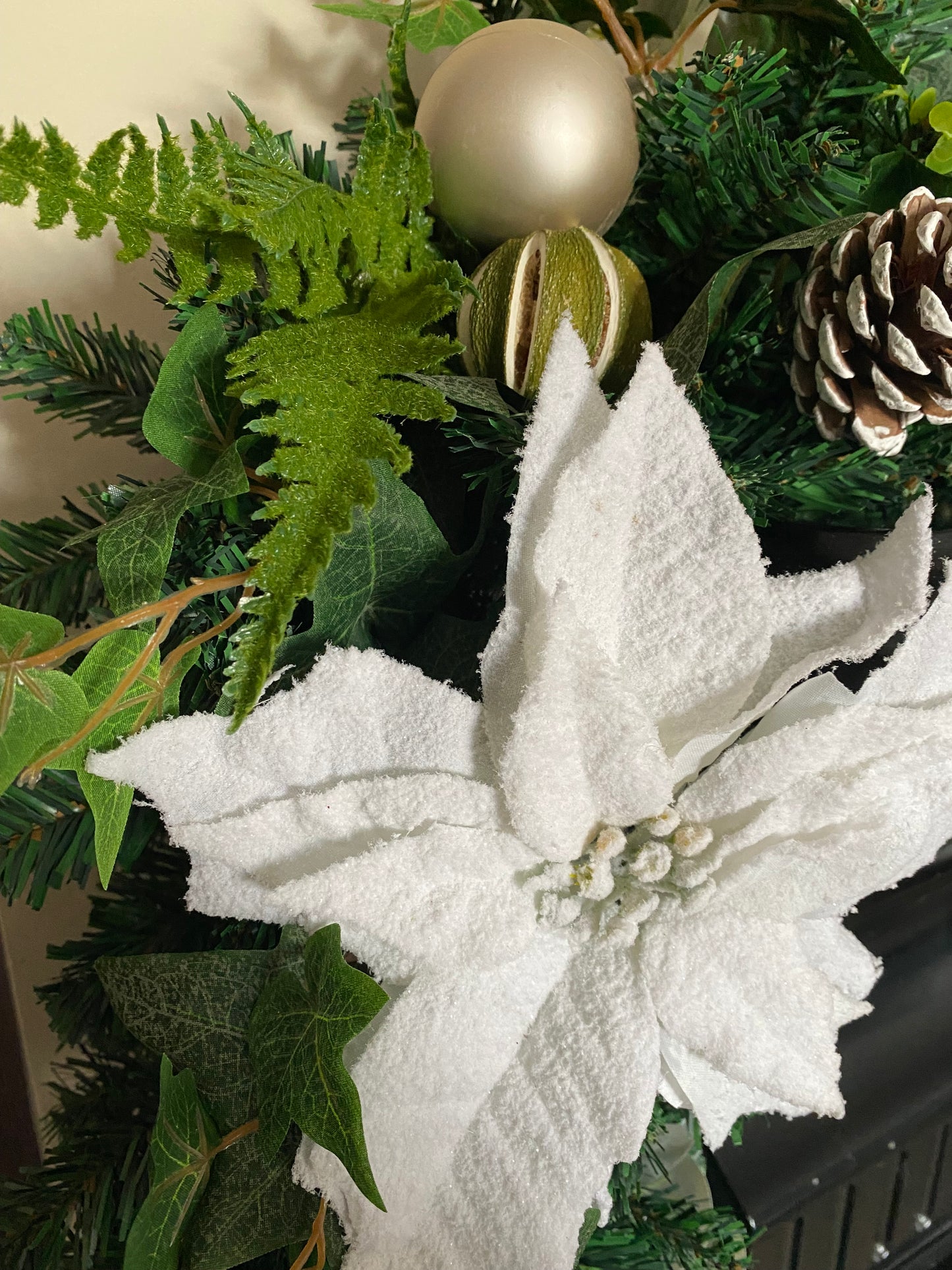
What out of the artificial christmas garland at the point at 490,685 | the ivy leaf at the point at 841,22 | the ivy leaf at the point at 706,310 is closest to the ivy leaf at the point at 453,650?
the artificial christmas garland at the point at 490,685

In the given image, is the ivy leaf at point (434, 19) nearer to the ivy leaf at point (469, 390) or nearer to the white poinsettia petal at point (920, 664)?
the ivy leaf at point (469, 390)

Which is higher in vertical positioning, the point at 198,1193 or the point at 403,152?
the point at 403,152

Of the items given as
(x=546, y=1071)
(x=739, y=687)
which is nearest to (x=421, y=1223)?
(x=546, y=1071)

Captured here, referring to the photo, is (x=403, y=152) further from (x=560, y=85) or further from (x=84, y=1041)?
(x=84, y=1041)

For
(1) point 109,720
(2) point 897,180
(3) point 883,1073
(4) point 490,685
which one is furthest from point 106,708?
(3) point 883,1073

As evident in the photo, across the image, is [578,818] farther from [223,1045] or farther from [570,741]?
[223,1045]

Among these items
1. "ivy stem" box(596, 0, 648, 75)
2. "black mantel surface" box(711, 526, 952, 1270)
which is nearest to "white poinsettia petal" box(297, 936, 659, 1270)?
"black mantel surface" box(711, 526, 952, 1270)
